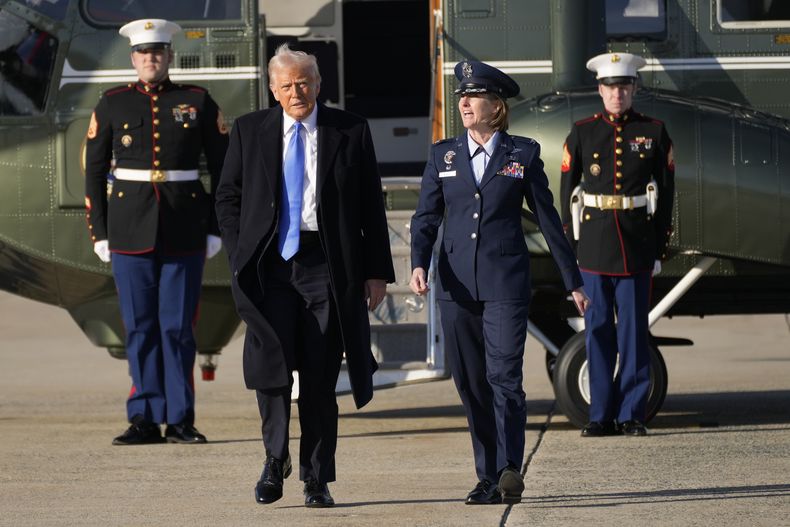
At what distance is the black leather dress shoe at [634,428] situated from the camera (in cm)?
823

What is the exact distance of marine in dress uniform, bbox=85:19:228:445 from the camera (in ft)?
26.5

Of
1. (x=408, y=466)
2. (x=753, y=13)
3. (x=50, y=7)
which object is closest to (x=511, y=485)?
(x=408, y=466)

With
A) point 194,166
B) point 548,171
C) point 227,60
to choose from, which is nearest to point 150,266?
point 194,166

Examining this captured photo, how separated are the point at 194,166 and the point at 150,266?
0.55 meters

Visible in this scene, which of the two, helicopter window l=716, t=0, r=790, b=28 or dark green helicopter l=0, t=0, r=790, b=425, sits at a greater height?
helicopter window l=716, t=0, r=790, b=28

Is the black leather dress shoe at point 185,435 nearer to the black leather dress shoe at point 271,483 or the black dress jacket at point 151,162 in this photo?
the black dress jacket at point 151,162

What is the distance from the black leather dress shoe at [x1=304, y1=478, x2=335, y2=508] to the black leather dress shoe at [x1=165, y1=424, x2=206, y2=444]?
2.07m

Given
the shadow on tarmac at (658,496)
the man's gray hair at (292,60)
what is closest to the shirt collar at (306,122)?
the man's gray hair at (292,60)

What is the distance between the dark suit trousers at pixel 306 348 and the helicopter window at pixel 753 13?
12.1ft

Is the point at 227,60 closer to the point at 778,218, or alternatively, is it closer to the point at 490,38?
the point at 490,38

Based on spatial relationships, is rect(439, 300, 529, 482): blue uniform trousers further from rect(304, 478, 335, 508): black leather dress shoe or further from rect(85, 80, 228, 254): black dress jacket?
rect(85, 80, 228, 254): black dress jacket

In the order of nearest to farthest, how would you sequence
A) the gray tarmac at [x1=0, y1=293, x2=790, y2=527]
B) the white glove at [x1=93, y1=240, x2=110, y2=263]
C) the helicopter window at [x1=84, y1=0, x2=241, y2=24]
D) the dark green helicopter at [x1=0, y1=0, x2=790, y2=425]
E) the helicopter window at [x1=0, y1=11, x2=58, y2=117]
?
the gray tarmac at [x1=0, y1=293, x2=790, y2=527] < the white glove at [x1=93, y1=240, x2=110, y2=263] < the dark green helicopter at [x1=0, y1=0, x2=790, y2=425] < the helicopter window at [x1=0, y1=11, x2=58, y2=117] < the helicopter window at [x1=84, y1=0, x2=241, y2=24]

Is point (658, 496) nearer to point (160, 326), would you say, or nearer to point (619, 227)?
point (619, 227)

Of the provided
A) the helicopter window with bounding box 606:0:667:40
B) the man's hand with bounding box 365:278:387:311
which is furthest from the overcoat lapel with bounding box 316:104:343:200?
the helicopter window with bounding box 606:0:667:40
